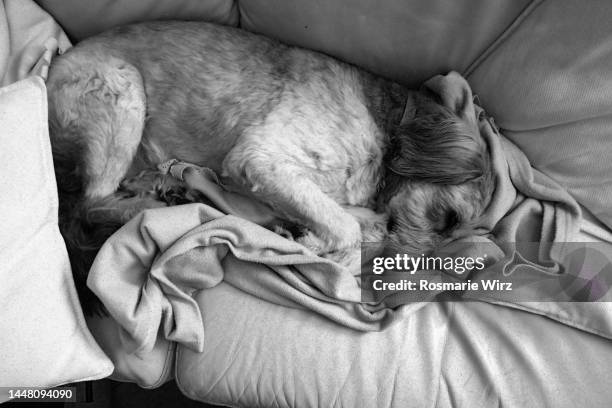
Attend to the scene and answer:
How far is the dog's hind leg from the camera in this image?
2.03m

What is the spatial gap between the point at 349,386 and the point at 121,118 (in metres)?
1.38

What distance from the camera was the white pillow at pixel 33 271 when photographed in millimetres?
1552

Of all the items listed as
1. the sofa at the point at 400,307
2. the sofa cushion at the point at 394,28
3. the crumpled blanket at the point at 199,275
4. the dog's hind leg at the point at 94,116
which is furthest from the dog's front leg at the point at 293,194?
the sofa cushion at the point at 394,28

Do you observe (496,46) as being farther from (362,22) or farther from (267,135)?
(267,135)

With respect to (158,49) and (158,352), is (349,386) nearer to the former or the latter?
(158,352)

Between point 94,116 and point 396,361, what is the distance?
59.0 inches

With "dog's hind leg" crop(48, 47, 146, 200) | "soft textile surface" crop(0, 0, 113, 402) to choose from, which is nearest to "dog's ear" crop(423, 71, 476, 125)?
"dog's hind leg" crop(48, 47, 146, 200)

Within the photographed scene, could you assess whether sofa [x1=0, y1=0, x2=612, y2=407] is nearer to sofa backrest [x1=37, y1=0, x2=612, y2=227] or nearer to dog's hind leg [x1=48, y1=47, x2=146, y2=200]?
sofa backrest [x1=37, y1=0, x2=612, y2=227]

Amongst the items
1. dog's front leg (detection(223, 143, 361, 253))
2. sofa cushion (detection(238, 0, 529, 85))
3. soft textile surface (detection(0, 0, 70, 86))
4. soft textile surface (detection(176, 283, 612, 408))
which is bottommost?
soft textile surface (detection(176, 283, 612, 408))

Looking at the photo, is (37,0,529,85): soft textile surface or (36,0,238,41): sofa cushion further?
(36,0,238,41): sofa cushion

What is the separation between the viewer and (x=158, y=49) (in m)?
2.19

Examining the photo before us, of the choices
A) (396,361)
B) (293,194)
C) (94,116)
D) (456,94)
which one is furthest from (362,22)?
(396,361)

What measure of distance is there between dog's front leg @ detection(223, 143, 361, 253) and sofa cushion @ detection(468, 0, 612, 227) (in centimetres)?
89

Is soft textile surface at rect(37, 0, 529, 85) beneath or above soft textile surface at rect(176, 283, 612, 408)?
above
